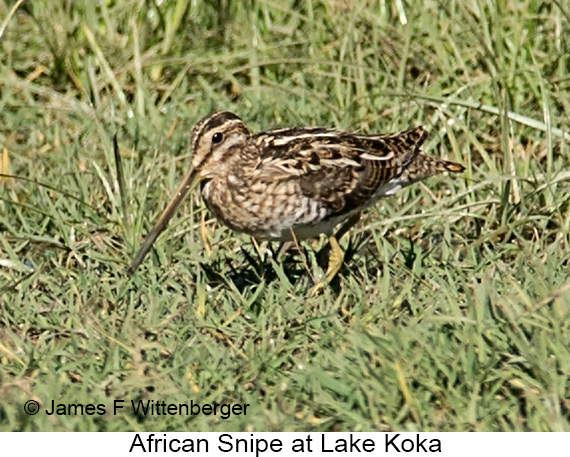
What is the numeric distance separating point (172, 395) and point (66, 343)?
0.57m

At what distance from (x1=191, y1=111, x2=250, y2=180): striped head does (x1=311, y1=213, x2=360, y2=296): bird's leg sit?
1.81 feet

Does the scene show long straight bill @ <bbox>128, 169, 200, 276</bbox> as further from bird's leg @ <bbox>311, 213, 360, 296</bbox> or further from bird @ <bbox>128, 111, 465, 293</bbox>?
bird's leg @ <bbox>311, 213, 360, 296</bbox>

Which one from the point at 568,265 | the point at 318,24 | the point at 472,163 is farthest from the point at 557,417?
the point at 318,24

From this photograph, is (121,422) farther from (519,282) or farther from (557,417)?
(519,282)

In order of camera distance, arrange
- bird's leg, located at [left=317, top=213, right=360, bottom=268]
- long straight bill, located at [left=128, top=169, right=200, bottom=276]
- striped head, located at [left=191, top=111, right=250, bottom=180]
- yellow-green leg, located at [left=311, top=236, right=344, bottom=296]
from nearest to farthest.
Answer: yellow-green leg, located at [left=311, top=236, right=344, bottom=296], long straight bill, located at [left=128, top=169, right=200, bottom=276], striped head, located at [left=191, top=111, right=250, bottom=180], bird's leg, located at [left=317, top=213, right=360, bottom=268]

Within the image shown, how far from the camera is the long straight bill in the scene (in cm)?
506

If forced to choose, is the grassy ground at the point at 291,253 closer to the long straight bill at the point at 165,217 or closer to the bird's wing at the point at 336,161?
the long straight bill at the point at 165,217

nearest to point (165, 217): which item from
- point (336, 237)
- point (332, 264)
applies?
point (332, 264)

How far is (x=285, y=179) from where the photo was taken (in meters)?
5.18

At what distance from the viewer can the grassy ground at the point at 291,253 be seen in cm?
395

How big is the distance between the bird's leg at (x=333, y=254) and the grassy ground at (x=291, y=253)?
0.08 meters

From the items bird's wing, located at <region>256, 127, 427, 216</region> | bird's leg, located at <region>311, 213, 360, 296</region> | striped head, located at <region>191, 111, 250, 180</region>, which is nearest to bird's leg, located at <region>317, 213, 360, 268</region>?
bird's leg, located at <region>311, 213, 360, 296</region>

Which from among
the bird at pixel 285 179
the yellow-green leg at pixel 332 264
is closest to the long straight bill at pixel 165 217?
the bird at pixel 285 179

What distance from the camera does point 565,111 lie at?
6043 millimetres
